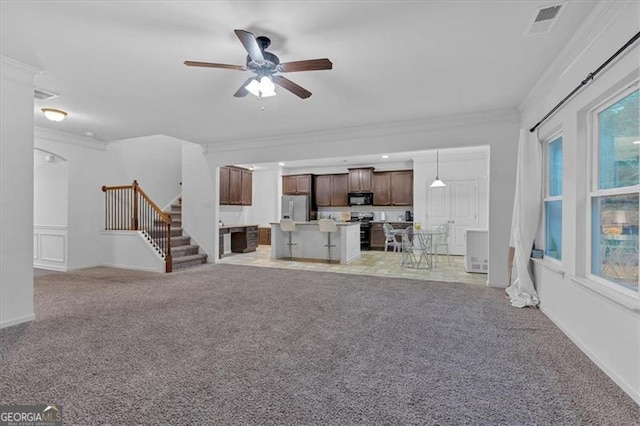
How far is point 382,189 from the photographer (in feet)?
30.3

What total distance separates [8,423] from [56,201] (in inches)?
239

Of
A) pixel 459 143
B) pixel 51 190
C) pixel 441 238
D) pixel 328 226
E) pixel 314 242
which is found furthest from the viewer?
pixel 441 238

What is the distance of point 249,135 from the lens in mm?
6082

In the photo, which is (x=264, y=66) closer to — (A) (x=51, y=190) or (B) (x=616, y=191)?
(B) (x=616, y=191)

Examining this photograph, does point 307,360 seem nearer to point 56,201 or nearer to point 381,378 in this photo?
point 381,378

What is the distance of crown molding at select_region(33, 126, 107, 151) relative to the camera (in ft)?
18.0

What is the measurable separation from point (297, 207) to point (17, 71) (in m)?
7.41

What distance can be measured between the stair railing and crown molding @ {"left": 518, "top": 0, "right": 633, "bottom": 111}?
6.70 meters

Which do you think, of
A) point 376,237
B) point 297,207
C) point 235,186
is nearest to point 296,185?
point 297,207

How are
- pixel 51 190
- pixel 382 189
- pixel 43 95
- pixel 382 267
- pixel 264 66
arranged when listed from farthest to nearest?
pixel 382 189 → pixel 382 267 → pixel 51 190 → pixel 43 95 → pixel 264 66

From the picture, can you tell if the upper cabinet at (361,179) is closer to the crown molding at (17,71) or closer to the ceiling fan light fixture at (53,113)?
the ceiling fan light fixture at (53,113)

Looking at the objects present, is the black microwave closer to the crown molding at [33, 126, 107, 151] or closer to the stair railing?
the stair railing

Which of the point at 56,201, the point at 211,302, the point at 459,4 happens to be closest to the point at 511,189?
the point at 459,4

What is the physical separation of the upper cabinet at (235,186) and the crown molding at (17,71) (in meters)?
4.37
